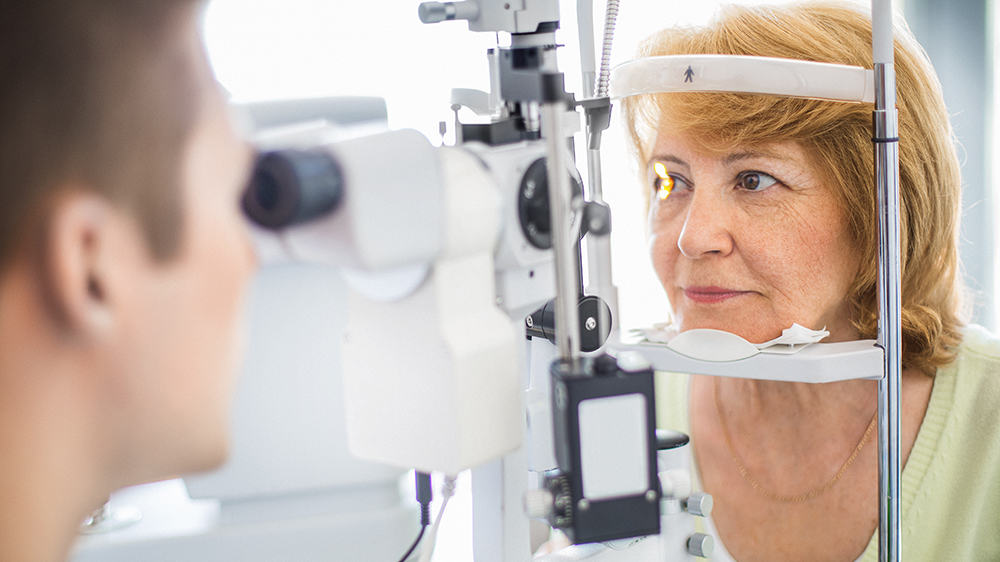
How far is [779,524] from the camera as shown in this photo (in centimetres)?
146

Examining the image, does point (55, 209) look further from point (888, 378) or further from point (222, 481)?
point (888, 378)

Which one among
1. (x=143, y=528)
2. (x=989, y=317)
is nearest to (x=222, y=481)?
(x=143, y=528)

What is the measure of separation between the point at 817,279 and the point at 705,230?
0.17m

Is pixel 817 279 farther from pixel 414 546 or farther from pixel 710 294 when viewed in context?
pixel 414 546

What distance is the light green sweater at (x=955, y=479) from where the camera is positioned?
4.54ft

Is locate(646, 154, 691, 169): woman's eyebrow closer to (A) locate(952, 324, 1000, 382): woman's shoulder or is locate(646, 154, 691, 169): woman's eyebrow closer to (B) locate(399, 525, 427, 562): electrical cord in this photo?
(A) locate(952, 324, 1000, 382): woman's shoulder

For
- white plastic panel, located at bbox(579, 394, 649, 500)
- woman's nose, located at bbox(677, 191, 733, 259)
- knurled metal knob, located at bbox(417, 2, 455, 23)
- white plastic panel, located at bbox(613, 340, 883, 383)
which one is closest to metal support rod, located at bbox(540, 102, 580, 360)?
white plastic panel, located at bbox(579, 394, 649, 500)

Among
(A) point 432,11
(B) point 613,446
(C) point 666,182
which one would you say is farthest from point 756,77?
(B) point 613,446

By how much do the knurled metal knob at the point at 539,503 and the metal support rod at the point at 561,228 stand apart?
0.34ft

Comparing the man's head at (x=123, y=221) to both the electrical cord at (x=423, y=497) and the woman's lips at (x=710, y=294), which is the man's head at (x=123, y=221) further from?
the woman's lips at (x=710, y=294)

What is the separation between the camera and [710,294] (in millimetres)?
1363

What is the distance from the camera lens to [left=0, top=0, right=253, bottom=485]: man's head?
0.47 metres

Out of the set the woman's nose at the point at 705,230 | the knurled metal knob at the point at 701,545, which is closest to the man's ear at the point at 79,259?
the knurled metal knob at the point at 701,545

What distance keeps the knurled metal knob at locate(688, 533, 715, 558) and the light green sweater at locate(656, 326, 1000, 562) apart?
1.76 feet
